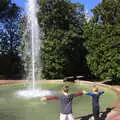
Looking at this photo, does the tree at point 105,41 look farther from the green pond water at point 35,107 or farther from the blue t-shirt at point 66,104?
the blue t-shirt at point 66,104

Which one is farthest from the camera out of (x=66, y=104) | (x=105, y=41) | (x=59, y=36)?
(x=59, y=36)

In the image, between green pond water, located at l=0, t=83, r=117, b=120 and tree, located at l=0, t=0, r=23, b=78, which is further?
tree, located at l=0, t=0, r=23, b=78

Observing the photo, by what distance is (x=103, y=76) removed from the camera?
23828mm

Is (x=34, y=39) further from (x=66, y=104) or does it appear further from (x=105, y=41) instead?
(x=66, y=104)

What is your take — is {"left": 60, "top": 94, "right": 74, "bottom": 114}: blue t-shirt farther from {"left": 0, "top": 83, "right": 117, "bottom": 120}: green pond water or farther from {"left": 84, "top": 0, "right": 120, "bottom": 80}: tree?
{"left": 84, "top": 0, "right": 120, "bottom": 80}: tree

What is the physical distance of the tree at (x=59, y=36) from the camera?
89.3 feet

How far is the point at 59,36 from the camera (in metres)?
27.3

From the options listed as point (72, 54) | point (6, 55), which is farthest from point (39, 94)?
point (6, 55)

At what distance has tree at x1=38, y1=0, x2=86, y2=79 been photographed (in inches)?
1072

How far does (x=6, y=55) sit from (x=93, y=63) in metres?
11.1

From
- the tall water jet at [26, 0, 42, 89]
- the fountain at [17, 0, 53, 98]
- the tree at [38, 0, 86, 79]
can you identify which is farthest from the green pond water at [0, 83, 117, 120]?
the tree at [38, 0, 86, 79]

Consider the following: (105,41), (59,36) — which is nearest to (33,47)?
(59,36)

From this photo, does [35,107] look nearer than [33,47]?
Yes

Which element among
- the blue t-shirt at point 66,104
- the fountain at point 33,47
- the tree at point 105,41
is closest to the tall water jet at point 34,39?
the fountain at point 33,47
